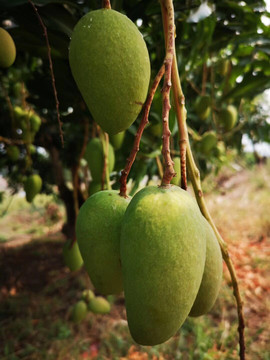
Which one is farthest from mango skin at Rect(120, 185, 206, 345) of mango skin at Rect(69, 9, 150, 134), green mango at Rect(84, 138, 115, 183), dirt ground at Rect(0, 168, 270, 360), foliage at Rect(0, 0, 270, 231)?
dirt ground at Rect(0, 168, 270, 360)

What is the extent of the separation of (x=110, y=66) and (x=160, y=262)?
25 centimetres

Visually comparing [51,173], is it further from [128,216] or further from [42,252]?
[128,216]

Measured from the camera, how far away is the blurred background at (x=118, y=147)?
953 mm

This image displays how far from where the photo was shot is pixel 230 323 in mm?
2074

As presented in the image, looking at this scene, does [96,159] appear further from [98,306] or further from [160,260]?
[98,306]

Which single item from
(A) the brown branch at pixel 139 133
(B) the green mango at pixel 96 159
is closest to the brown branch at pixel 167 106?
(A) the brown branch at pixel 139 133

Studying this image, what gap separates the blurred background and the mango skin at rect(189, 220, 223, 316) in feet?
0.39

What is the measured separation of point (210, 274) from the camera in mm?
440

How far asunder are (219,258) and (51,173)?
229 centimetres

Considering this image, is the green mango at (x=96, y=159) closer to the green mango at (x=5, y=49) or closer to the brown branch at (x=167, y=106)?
the green mango at (x=5, y=49)

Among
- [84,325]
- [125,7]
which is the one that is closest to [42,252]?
[84,325]

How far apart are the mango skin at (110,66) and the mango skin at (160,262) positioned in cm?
13

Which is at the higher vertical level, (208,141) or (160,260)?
(160,260)

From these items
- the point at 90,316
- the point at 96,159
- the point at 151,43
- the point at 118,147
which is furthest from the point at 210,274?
the point at 90,316
